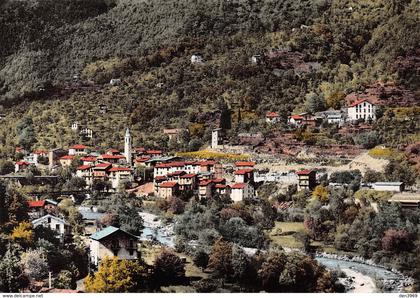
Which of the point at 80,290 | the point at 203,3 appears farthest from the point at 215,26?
the point at 80,290

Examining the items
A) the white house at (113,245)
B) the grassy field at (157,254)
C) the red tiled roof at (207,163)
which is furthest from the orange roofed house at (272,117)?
the white house at (113,245)

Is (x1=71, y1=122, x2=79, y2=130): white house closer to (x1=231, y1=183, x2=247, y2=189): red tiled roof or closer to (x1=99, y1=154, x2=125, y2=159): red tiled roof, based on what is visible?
(x1=99, y1=154, x2=125, y2=159): red tiled roof

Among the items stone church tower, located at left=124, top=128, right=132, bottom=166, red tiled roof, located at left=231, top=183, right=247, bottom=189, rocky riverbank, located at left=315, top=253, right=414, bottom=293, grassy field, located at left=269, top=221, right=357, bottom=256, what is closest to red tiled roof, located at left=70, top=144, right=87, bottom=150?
stone church tower, located at left=124, top=128, right=132, bottom=166

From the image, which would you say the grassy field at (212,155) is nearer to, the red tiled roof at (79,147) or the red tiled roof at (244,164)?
the red tiled roof at (244,164)

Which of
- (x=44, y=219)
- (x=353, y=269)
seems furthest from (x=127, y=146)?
(x=353, y=269)

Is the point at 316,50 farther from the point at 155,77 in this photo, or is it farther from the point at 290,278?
the point at 290,278

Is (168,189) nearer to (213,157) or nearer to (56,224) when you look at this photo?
(213,157)
